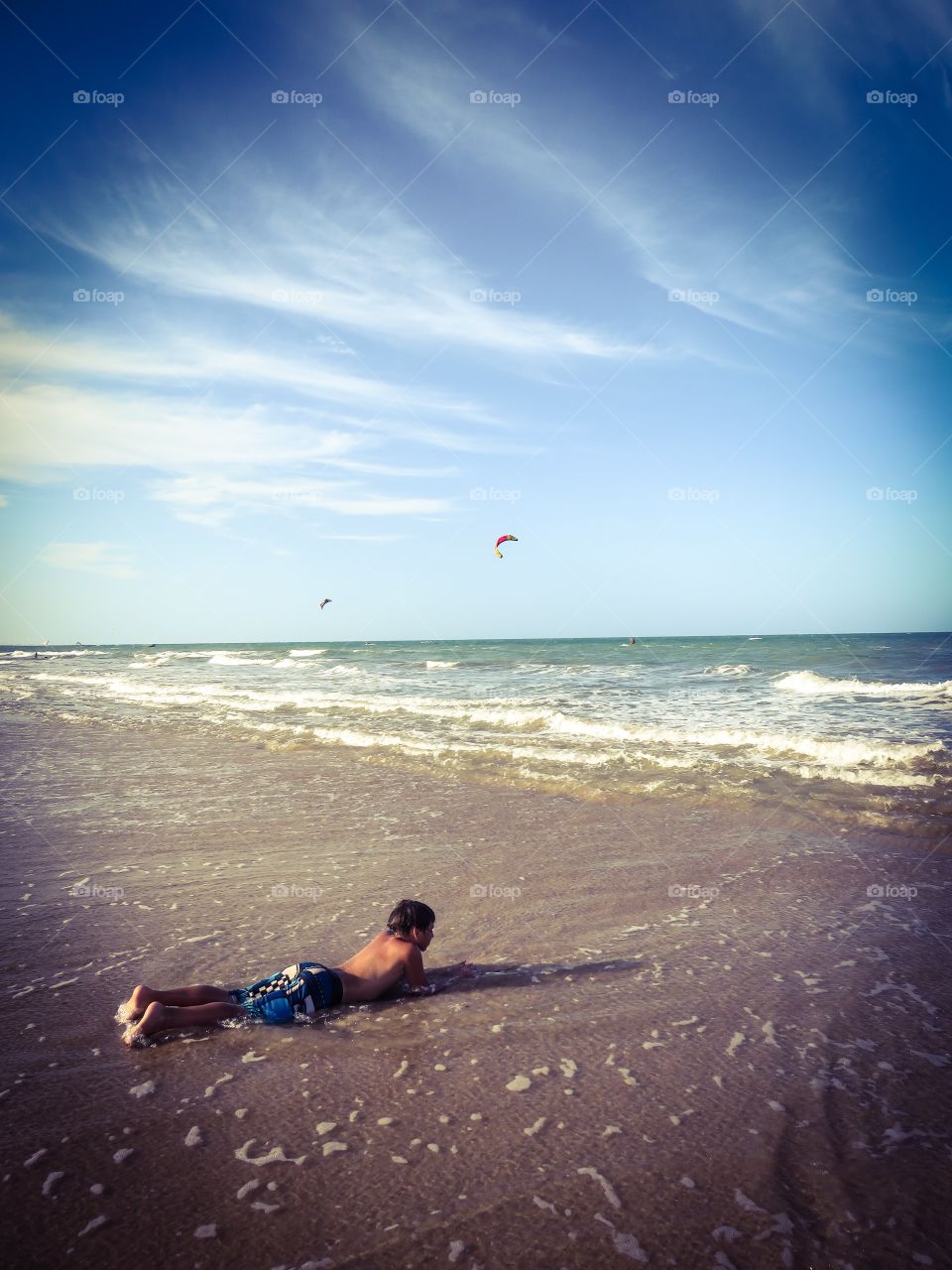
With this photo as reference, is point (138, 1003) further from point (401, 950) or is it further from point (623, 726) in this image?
point (623, 726)

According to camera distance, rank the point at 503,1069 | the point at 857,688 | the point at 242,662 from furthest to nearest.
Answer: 1. the point at 242,662
2. the point at 857,688
3. the point at 503,1069

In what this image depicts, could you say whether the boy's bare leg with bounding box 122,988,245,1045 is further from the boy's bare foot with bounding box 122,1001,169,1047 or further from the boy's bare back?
the boy's bare back

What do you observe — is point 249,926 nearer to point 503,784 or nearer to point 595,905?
point 595,905

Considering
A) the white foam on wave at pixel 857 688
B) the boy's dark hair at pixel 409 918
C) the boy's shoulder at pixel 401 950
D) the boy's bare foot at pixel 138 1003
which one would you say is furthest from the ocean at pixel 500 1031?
the white foam on wave at pixel 857 688

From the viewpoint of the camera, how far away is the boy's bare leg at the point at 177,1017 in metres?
3.58

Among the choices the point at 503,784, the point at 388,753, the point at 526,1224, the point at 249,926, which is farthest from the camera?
the point at 388,753

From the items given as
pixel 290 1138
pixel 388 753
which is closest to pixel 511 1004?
pixel 290 1138

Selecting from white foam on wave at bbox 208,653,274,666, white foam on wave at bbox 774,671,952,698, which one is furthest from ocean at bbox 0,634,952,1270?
white foam on wave at bbox 208,653,274,666

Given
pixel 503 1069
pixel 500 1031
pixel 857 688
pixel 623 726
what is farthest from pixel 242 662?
pixel 503 1069

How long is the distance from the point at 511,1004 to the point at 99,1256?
2.29m

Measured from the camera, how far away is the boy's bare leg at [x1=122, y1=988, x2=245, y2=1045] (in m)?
3.58

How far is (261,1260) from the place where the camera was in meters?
2.36
